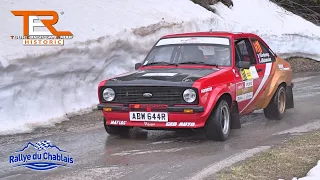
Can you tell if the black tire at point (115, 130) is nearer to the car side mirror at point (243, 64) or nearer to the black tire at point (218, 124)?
the black tire at point (218, 124)

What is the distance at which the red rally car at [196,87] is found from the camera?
7.67 m

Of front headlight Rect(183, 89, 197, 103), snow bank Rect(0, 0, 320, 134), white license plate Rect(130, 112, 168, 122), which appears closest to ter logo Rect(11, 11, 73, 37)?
snow bank Rect(0, 0, 320, 134)

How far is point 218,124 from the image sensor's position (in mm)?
7824

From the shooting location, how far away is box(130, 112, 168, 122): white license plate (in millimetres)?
7727

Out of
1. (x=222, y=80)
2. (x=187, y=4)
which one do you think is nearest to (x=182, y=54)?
(x=222, y=80)

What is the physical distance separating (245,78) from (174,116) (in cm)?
173

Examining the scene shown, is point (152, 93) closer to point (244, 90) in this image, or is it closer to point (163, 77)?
point (163, 77)

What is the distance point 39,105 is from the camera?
10516 mm

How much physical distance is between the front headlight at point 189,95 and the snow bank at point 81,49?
3360mm

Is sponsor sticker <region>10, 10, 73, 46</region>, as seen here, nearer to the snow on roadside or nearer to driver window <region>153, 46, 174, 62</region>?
driver window <region>153, 46, 174, 62</region>

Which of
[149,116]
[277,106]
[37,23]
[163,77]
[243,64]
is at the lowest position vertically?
[277,106]

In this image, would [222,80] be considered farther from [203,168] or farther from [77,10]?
[77,10]

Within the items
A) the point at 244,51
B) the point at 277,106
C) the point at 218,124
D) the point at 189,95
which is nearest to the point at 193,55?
the point at 244,51

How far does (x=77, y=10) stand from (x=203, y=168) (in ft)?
31.0
